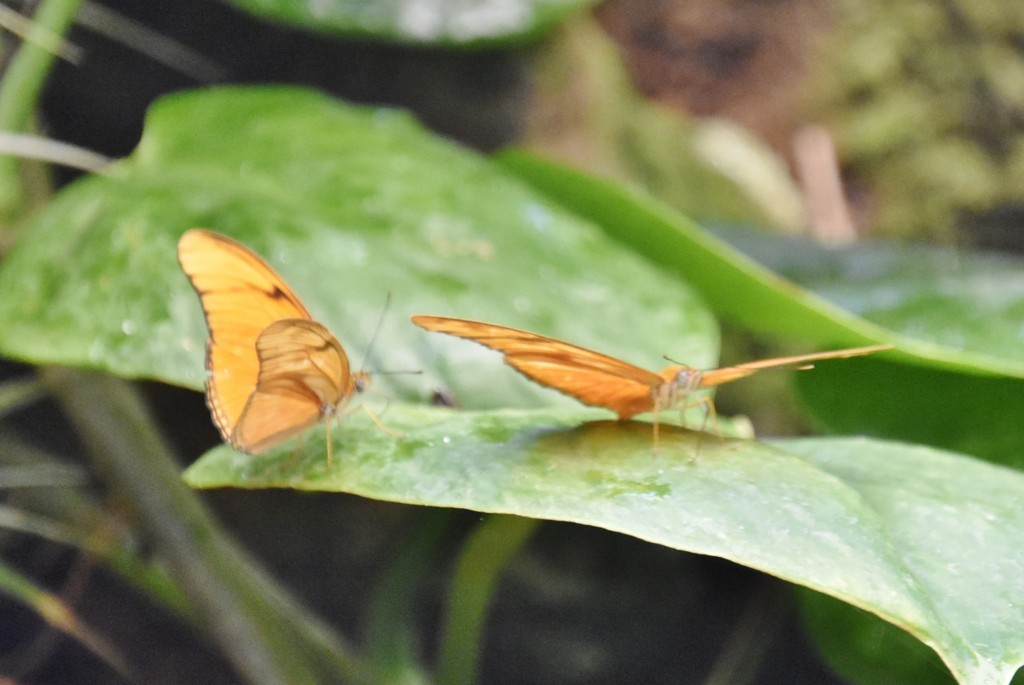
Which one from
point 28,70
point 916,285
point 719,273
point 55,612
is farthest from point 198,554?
point 916,285

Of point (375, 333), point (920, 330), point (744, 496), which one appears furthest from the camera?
point (920, 330)

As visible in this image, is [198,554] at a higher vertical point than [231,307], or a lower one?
lower

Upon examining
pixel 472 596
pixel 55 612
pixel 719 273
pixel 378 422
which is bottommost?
pixel 55 612

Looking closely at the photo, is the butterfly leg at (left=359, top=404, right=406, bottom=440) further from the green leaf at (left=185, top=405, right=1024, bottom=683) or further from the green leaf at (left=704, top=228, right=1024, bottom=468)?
the green leaf at (left=704, top=228, right=1024, bottom=468)

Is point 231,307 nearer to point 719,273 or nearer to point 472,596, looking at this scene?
point 472,596

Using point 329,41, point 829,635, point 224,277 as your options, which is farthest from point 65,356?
point 329,41

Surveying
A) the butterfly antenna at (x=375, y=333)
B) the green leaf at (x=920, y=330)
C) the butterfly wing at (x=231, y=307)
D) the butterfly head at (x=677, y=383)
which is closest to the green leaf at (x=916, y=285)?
the green leaf at (x=920, y=330)

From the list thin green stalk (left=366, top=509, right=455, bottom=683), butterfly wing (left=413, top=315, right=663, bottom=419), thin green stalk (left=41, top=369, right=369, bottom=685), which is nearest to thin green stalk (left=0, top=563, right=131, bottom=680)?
thin green stalk (left=41, top=369, right=369, bottom=685)

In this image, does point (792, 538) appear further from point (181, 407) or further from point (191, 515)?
point (181, 407)
